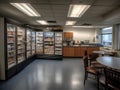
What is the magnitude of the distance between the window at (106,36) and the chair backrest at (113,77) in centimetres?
673

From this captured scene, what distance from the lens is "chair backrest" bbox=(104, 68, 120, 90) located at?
224cm

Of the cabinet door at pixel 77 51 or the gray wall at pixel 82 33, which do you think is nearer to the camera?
the cabinet door at pixel 77 51

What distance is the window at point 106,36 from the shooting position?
28.4ft

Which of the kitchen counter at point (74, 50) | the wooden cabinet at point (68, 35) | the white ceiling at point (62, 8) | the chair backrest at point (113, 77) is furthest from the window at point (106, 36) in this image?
the chair backrest at point (113, 77)

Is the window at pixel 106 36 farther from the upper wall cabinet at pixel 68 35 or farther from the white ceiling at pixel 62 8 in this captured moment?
the white ceiling at pixel 62 8

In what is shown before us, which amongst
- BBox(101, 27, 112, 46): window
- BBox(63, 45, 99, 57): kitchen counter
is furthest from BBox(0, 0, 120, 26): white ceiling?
BBox(63, 45, 99, 57): kitchen counter

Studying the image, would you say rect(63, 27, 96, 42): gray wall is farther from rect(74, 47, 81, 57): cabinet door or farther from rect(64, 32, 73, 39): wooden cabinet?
rect(74, 47, 81, 57): cabinet door

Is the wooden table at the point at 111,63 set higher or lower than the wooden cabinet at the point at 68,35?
lower

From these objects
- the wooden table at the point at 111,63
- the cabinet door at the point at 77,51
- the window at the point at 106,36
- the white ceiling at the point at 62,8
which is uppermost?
the white ceiling at the point at 62,8

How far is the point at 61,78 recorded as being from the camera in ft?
15.1

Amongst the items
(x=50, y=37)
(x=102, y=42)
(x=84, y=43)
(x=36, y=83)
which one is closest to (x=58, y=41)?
(x=50, y=37)

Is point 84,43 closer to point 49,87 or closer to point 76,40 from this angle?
point 76,40

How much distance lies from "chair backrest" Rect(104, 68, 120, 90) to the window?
6.73 m

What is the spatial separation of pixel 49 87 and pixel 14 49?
2426mm
